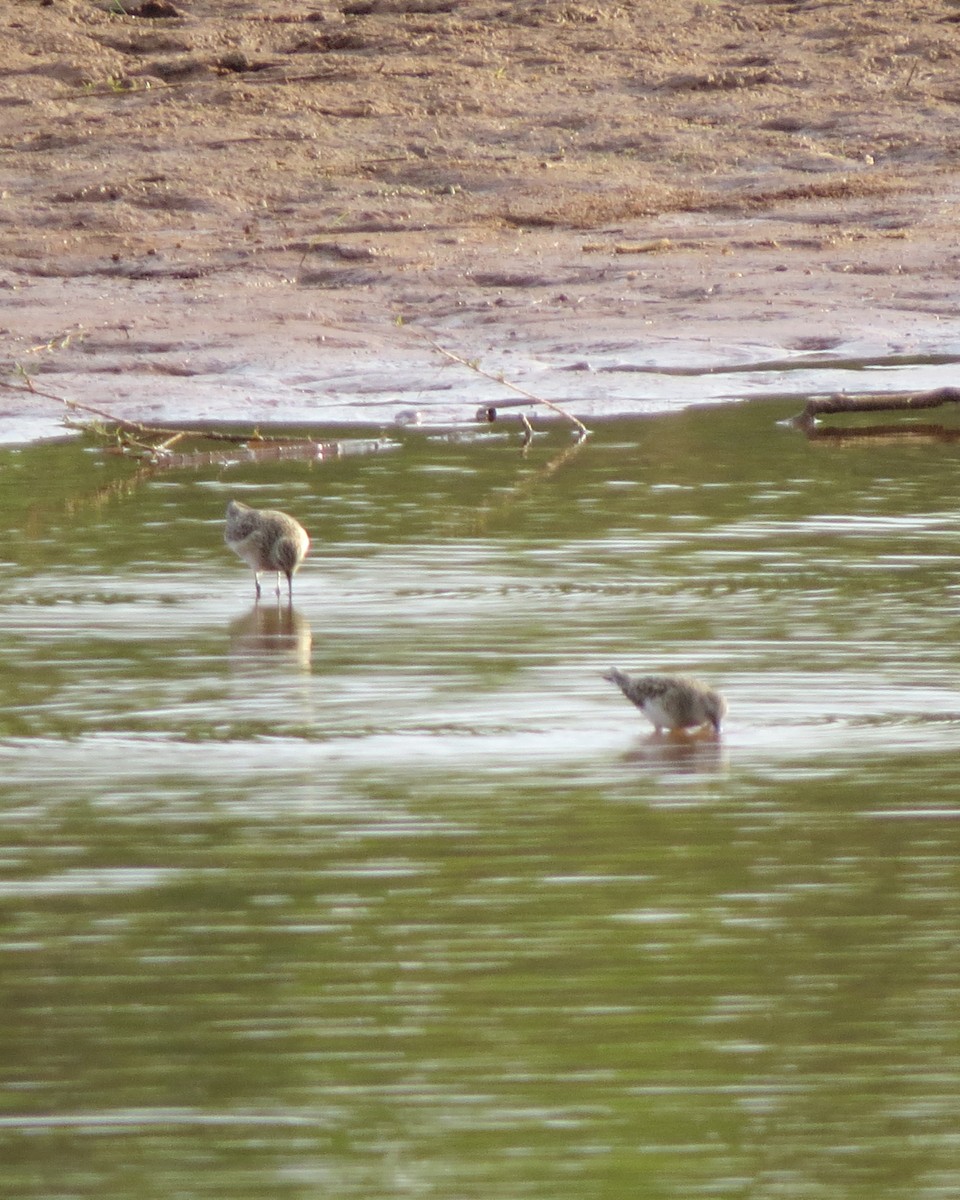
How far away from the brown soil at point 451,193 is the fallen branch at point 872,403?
64.1 inches

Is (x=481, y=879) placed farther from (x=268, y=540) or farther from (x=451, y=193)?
(x=451, y=193)

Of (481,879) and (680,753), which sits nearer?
(481,879)

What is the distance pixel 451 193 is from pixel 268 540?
13346 mm

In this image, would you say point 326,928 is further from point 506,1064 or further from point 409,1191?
point 409,1191

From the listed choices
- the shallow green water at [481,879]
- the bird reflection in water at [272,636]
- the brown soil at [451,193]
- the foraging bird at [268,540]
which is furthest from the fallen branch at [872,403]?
the bird reflection in water at [272,636]

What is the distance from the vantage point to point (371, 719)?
687 centimetres

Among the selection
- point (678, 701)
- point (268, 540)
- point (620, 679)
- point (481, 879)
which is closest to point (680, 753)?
point (678, 701)

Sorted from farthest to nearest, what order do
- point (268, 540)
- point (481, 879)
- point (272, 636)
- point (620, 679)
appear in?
point (268, 540), point (272, 636), point (620, 679), point (481, 879)

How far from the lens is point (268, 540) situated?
29.5ft

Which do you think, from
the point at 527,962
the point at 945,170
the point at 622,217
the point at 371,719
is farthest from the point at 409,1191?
the point at 945,170

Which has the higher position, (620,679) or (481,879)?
(620,679)

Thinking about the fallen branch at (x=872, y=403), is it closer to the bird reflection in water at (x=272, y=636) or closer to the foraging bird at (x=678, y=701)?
the bird reflection in water at (x=272, y=636)

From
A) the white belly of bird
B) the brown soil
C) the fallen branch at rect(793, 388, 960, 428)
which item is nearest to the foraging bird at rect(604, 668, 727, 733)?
the white belly of bird

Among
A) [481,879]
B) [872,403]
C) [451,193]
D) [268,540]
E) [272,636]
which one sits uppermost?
[451,193]
